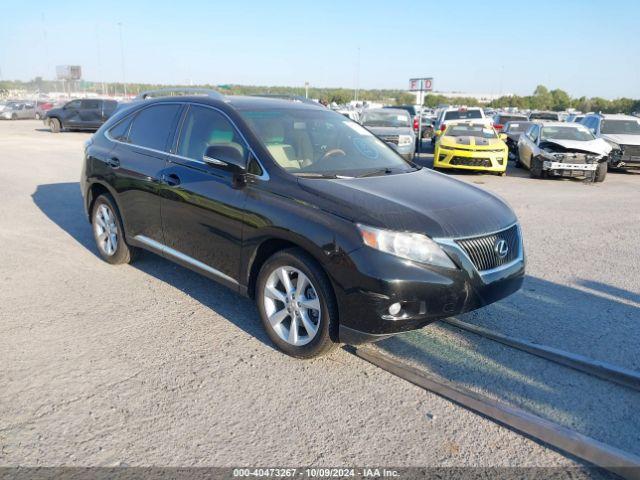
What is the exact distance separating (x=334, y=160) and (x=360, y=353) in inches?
62.0

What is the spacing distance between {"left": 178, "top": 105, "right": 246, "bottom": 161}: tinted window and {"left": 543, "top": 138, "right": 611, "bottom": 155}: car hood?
37.5ft

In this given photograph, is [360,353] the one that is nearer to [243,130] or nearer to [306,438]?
[306,438]

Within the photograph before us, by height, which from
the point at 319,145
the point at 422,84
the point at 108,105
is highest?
the point at 422,84

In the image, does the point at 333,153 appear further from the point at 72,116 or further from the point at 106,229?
the point at 72,116

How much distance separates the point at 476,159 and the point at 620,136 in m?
5.07

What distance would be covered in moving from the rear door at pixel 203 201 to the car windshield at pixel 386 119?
1153 centimetres

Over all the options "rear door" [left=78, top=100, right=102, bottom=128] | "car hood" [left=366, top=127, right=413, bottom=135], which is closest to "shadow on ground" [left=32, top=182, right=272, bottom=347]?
"car hood" [left=366, top=127, right=413, bottom=135]

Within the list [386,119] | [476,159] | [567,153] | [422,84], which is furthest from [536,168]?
[422,84]

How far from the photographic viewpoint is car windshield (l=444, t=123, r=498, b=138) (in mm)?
14695

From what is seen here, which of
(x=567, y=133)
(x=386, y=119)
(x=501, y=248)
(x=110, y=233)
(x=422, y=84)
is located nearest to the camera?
(x=501, y=248)

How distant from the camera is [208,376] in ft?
11.6

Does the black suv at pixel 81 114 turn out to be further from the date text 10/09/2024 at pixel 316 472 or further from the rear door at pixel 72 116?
the date text 10/09/2024 at pixel 316 472

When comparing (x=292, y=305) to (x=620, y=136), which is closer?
(x=292, y=305)

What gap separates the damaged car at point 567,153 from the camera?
1327 centimetres
